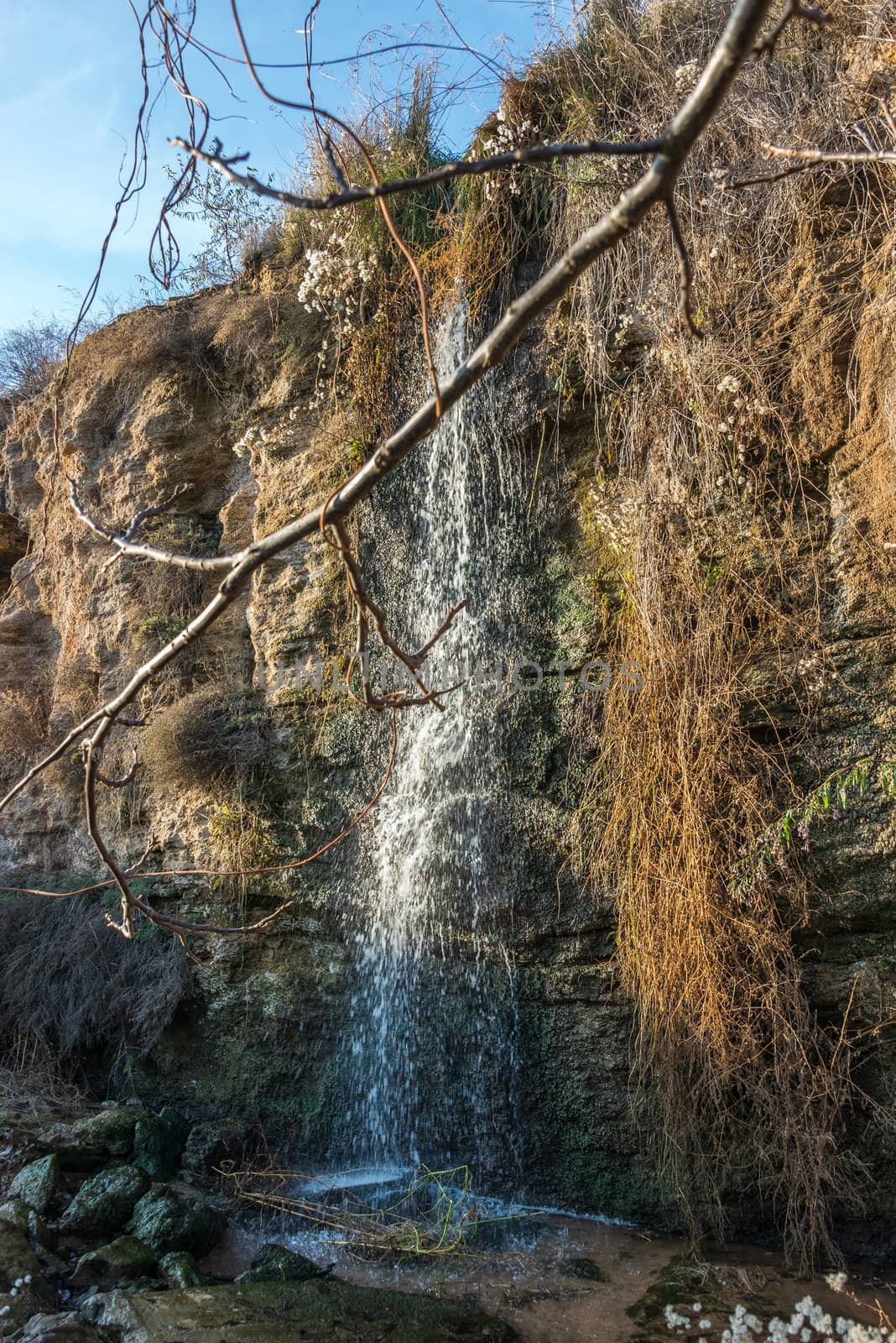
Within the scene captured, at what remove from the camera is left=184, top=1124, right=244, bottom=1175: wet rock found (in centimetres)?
420

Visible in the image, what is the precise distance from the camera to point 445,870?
4246 millimetres

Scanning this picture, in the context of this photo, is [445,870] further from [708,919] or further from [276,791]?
[708,919]

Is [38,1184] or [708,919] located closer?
[708,919]

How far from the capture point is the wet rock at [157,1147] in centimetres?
405

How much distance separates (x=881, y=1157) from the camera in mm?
3408

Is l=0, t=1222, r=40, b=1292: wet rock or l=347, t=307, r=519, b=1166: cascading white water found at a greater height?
l=347, t=307, r=519, b=1166: cascading white water

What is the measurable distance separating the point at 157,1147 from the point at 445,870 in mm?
1740

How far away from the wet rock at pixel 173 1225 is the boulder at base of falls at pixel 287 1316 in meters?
0.45

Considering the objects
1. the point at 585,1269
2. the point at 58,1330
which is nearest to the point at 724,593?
the point at 585,1269

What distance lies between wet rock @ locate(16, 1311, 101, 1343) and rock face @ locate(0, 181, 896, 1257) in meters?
0.13

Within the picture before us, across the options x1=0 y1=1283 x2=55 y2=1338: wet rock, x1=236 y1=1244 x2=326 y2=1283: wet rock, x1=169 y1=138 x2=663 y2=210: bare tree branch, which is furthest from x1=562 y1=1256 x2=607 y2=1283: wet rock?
x1=169 y1=138 x2=663 y2=210: bare tree branch

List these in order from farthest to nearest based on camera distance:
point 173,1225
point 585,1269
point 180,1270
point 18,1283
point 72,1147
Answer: point 72,1147 < point 173,1225 < point 585,1269 < point 180,1270 < point 18,1283

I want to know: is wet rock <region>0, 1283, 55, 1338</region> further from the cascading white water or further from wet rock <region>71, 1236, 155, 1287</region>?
the cascading white water
